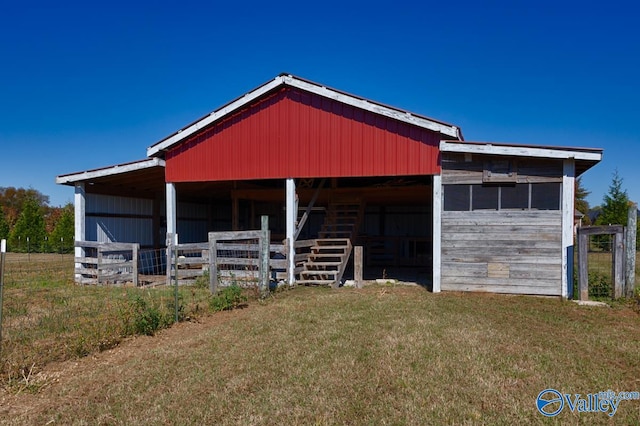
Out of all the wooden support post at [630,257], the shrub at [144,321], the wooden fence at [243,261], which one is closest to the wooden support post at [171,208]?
the wooden fence at [243,261]

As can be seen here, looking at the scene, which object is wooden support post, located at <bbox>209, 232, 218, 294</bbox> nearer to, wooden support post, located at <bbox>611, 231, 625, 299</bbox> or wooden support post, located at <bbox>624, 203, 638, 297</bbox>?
wooden support post, located at <bbox>611, 231, 625, 299</bbox>

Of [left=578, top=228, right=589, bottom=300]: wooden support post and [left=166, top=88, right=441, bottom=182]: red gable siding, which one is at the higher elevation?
[left=166, top=88, right=441, bottom=182]: red gable siding

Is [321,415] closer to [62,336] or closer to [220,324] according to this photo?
[220,324]

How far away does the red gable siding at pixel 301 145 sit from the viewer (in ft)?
36.9

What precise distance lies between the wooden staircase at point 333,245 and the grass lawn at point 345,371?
4.04m

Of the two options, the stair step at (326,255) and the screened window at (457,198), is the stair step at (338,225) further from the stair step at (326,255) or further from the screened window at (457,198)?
the screened window at (457,198)

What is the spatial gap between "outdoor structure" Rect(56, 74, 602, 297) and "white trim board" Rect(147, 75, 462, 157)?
0.03m

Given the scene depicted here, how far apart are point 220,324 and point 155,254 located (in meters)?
9.55

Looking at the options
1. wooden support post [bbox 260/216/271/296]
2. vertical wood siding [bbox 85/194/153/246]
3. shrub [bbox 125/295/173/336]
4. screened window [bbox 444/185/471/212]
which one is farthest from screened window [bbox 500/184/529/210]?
vertical wood siding [bbox 85/194/153/246]

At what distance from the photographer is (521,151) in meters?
10.1

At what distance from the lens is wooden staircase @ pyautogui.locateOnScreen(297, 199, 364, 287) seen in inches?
488

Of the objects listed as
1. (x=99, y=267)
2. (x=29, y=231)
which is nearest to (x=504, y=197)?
(x=99, y=267)

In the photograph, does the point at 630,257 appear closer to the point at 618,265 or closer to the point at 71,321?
the point at 618,265

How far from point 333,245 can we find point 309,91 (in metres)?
4.71
